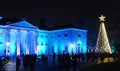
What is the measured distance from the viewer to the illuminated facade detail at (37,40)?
71.0 meters

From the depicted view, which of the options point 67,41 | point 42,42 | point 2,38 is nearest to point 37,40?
point 42,42

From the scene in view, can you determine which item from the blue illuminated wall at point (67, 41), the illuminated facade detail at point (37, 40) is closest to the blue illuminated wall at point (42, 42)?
the illuminated facade detail at point (37, 40)

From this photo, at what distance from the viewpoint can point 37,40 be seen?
265 ft

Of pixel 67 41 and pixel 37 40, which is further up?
pixel 37 40

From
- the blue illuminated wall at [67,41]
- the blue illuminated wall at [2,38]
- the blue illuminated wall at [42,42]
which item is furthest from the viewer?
the blue illuminated wall at [42,42]

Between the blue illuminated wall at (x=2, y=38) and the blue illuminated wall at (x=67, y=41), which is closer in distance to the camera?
the blue illuminated wall at (x=2, y=38)

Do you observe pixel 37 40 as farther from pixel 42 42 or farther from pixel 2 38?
pixel 2 38

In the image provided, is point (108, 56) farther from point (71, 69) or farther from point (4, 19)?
point (4, 19)

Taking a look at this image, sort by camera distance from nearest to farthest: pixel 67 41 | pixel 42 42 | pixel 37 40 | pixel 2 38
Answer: pixel 2 38, pixel 37 40, pixel 67 41, pixel 42 42

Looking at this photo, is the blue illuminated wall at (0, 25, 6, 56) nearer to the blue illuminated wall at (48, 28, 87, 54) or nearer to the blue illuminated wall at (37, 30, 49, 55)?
the blue illuminated wall at (37, 30, 49, 55)

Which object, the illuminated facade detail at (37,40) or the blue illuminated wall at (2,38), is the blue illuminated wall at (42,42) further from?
the blue illuminated wall at (2,38)

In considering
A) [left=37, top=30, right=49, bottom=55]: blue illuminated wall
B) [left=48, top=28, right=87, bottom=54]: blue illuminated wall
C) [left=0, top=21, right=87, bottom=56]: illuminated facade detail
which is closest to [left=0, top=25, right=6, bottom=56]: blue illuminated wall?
[left=0, top=21, right=87, bottom=56]: illuminated facade detail

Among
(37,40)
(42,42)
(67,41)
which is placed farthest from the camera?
(42,42)

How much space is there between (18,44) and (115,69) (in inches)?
2139
